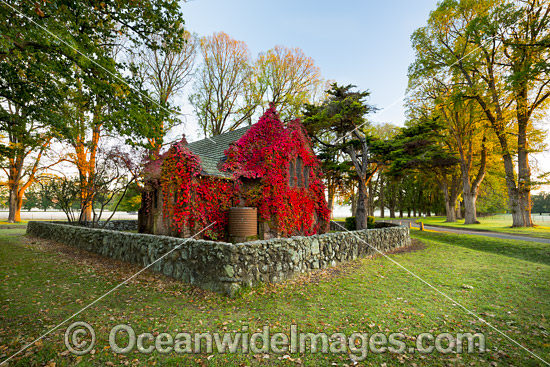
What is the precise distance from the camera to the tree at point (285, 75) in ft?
85.4

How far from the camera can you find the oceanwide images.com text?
3.83 metres

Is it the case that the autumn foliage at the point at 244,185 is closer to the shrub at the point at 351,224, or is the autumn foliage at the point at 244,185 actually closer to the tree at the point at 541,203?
the shrub at the point at 351,224

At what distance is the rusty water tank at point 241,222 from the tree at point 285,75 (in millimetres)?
17927

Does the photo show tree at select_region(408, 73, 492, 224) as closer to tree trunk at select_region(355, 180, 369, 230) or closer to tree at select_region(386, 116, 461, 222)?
tree at select_region(386, 116, 461, 222)

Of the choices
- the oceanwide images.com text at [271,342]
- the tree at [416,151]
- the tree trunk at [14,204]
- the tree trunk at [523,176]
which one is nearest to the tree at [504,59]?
the tree trunk at [523,176]

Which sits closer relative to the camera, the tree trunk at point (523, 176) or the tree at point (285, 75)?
the tree trunk at point (523, 176)

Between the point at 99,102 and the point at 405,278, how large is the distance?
11.5m

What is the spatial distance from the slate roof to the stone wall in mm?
3572

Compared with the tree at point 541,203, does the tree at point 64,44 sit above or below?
above

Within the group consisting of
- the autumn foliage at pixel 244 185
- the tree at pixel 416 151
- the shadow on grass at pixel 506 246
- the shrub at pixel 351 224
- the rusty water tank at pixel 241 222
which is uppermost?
the tree at pixel 416 151

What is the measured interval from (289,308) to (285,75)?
25082mm

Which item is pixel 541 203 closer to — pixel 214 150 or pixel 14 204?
pixel 214 150

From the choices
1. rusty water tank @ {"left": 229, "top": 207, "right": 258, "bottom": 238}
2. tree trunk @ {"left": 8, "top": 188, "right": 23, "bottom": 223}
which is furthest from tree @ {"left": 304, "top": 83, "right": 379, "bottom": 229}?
tree trunk @ {"left": 8, "top": 188, "right": 23, "bottom": 223}

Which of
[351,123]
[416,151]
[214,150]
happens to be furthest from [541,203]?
[214,150]
